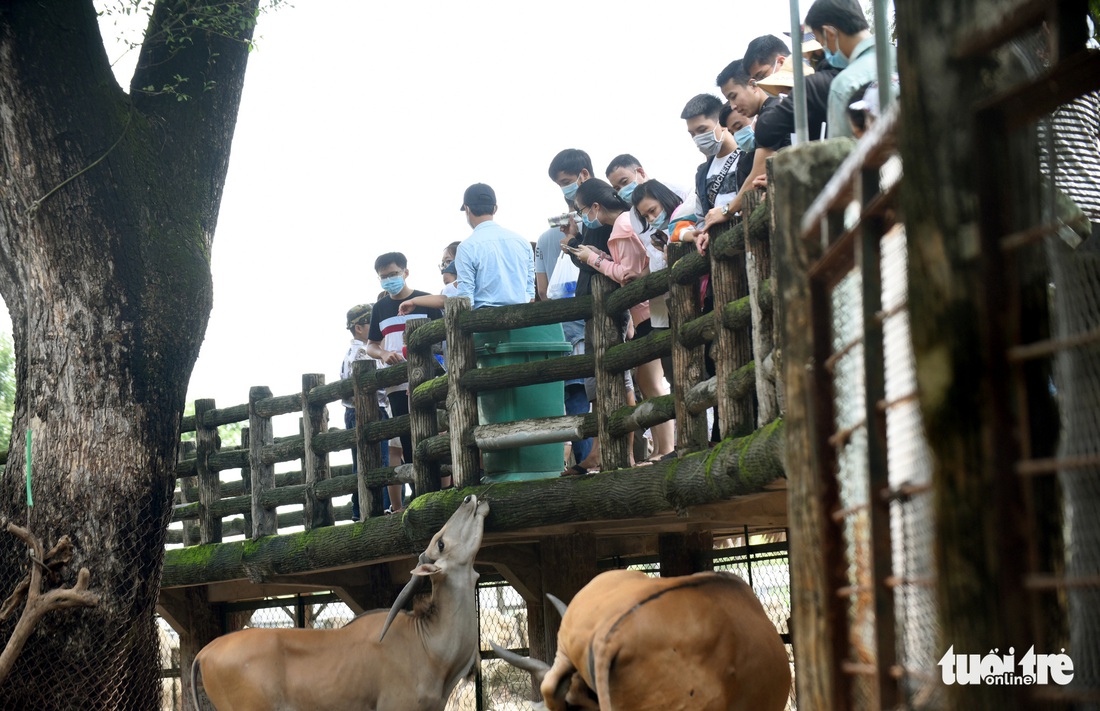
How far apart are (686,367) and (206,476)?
21.1ft

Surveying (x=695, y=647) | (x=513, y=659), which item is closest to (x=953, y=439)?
(x=695, y=647)

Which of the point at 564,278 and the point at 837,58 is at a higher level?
the point at 837,58

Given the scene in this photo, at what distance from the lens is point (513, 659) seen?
7.25 meters

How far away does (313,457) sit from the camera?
35.4 feet

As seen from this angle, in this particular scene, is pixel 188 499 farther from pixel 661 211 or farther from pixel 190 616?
pixel 661 211

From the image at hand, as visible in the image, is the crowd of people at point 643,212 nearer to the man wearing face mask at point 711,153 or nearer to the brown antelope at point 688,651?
the man wearing face mask at point 711,153

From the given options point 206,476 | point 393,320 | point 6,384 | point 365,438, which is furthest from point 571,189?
point 6,384

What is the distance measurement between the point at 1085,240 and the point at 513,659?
543cm

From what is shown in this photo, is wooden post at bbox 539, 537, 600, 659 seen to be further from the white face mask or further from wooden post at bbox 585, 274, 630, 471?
the white face mask

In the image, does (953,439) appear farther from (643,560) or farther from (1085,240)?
(643,560)

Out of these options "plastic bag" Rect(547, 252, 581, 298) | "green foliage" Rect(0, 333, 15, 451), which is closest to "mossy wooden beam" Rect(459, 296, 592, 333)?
"plastic bag" Rect(547, 252, 581, 298)

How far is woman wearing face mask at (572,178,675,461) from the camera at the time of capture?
8062 millimetres

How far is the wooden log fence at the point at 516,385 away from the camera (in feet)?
21.2

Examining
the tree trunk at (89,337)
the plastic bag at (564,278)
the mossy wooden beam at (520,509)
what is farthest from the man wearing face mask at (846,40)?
the tree trunk at (89,337)
